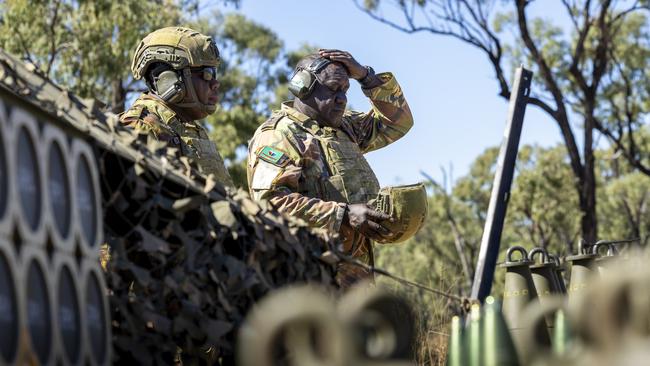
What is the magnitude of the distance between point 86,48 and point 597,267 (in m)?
17.2

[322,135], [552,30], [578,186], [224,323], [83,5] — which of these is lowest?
[224,323]

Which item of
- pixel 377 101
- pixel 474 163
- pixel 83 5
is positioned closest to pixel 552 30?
pixel 474 163

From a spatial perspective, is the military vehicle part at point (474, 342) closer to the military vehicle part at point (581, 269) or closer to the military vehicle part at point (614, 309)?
the military vehicle part at point (614, 309)

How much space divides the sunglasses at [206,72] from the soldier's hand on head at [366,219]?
1.07m

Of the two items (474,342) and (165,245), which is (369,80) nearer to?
(165,245)

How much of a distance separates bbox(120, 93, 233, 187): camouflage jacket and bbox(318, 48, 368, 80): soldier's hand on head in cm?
80

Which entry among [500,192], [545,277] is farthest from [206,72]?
[500,192]

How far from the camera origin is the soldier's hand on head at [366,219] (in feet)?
22.3

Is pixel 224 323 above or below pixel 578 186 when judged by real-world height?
below

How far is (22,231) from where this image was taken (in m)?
3.42

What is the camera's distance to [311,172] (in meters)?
7.13

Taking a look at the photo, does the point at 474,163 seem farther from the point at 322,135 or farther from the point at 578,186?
the point at 322,135

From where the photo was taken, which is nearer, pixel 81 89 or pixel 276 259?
pixel 276 259

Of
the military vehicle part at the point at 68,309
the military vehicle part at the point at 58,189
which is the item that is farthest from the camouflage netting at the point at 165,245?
the military vehicle part at the point at 68,309
